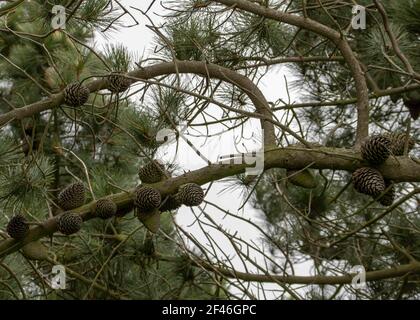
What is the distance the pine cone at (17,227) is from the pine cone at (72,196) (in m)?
0.10

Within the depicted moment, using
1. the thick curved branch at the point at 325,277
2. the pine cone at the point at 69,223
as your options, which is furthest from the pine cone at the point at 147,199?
the thick curved branch at the point at 325,277

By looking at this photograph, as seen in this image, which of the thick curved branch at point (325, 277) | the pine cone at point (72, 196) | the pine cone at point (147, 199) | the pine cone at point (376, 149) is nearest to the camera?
the pine cone at point (376, 149)

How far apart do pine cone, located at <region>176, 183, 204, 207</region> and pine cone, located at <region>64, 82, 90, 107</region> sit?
1.00 feet

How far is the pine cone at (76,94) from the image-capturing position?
1.73m

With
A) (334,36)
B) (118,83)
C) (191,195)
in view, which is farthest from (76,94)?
(334,36)

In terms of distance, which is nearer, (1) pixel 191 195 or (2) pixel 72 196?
(1) pixel 191 195

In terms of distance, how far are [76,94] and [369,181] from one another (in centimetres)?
67

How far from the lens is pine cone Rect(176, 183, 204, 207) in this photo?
164cm

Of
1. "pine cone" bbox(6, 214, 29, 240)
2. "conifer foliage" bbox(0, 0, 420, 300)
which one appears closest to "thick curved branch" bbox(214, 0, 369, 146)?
"conifer foliage" bbox(0, 0, 420, 300)

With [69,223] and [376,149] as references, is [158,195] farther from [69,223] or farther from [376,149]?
[376,149]

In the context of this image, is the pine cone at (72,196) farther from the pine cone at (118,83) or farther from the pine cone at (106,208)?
the pine cone at (118,83)

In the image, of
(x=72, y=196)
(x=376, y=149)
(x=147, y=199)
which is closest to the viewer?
(x=376, y=149)

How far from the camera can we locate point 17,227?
69.4 inches
